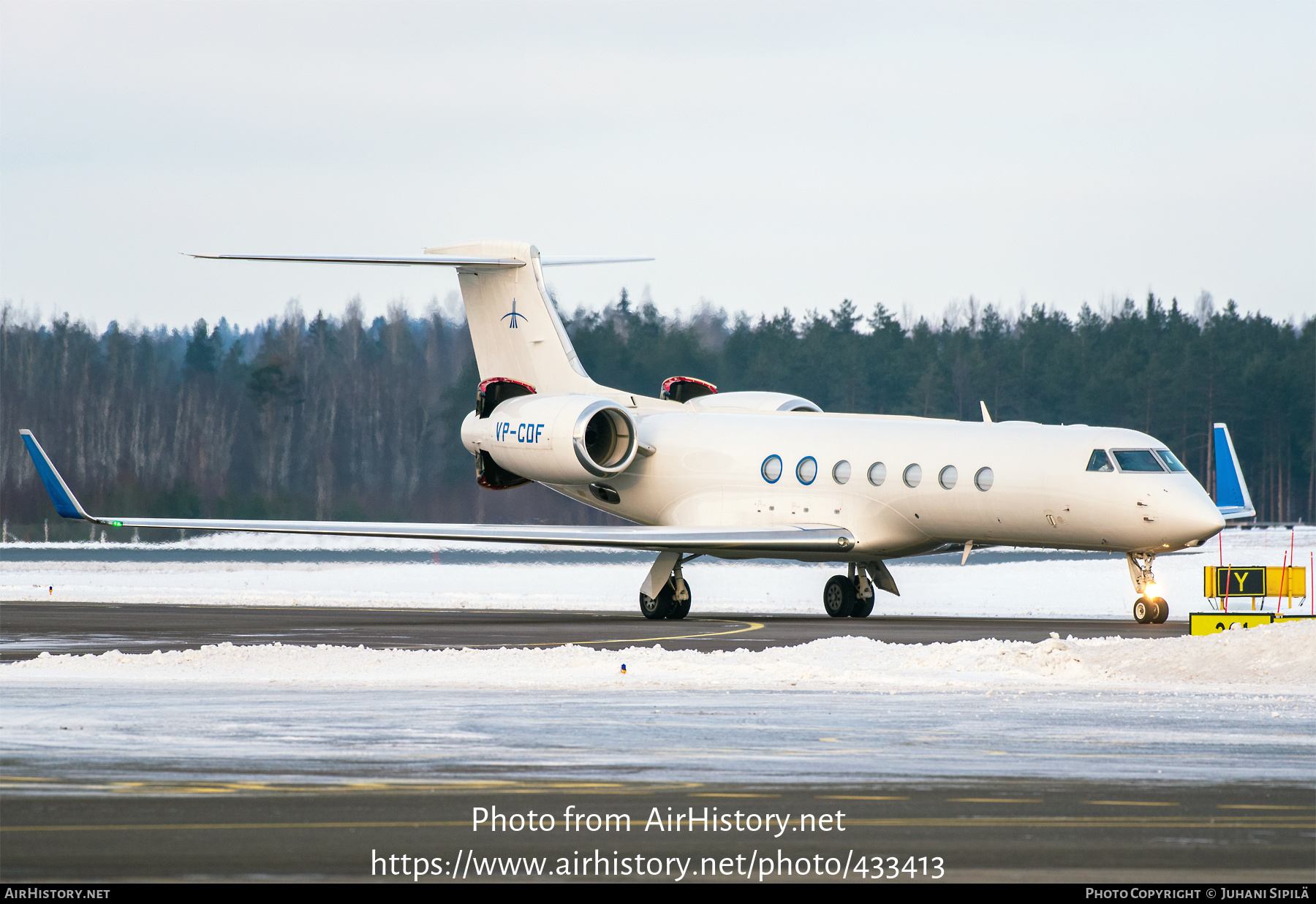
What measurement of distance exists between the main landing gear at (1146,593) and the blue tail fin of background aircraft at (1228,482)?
10.2 ft

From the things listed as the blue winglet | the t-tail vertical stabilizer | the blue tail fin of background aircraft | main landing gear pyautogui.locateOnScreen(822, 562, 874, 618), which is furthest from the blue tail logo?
the blue tail fin of background aircraft

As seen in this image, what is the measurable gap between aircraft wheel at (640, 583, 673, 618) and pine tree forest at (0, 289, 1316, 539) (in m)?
22.8

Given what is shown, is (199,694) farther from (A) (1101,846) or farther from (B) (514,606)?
(B) (514,606)

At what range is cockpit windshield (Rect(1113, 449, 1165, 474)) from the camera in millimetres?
23312

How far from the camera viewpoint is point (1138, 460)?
23.4m

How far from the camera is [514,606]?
2858 centimetres

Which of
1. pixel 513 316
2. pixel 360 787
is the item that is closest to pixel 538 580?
pixel 513 316

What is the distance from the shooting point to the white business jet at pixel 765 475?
2350cm

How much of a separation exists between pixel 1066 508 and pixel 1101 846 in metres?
16.8

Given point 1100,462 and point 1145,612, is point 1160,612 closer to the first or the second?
point 1145,612

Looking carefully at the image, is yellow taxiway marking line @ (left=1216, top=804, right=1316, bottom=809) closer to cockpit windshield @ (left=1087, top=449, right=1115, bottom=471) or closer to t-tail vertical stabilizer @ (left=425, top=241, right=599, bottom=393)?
cockpit windshield @ (left=1087, top=449, right=1115, bottom=471)

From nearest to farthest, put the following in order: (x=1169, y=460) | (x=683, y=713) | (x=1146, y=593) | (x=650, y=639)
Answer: (x=683, y=713)
(x=650, y=639)
(x=1146, y=593)
(x=1169, y=460)

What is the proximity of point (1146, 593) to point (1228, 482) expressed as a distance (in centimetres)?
741

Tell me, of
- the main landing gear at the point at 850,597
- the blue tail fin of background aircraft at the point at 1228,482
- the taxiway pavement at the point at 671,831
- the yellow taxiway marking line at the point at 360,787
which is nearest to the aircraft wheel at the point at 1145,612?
the blue tail fin of background aircraft at the point at 1228,482
